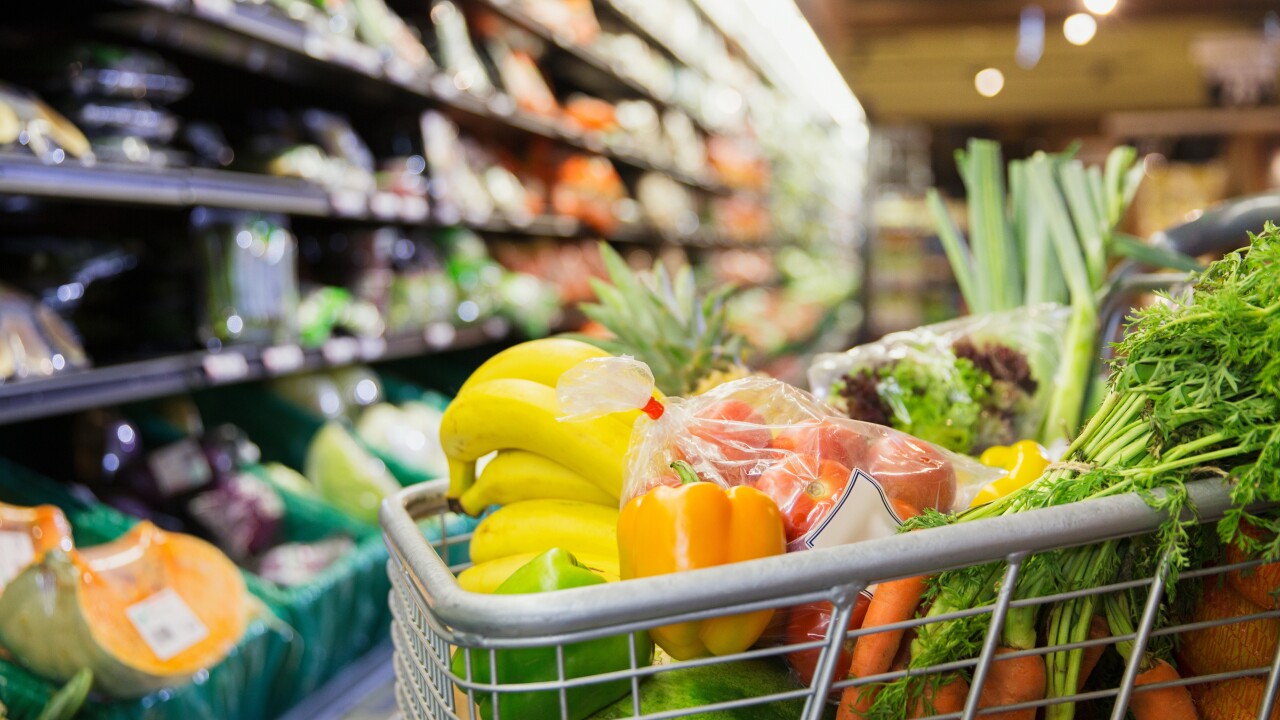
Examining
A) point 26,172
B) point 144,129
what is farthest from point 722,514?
point 144,129

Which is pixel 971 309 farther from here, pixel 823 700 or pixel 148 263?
pixel 148 263

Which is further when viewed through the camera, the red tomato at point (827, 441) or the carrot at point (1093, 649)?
the red tomato at point (827, 441)

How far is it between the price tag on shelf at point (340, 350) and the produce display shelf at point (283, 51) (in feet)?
2.59

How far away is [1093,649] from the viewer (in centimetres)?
73

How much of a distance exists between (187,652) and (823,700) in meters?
1.42

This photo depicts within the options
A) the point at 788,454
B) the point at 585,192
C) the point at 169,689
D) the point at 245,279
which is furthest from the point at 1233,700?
the point at 585,192

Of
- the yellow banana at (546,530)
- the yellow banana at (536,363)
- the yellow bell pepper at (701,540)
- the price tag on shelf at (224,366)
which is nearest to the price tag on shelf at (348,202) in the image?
the price tag on shelf at (224,366)

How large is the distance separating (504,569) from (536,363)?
230 millimetres

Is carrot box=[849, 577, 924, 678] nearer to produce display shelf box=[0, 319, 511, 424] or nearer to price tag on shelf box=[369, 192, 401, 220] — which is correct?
produce display shelf box=[0, 319, 511, 424]

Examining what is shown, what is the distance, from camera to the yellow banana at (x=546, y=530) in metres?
0.92

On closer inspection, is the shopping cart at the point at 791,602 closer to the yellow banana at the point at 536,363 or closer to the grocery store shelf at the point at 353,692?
the yellow banana at the point at 536,363

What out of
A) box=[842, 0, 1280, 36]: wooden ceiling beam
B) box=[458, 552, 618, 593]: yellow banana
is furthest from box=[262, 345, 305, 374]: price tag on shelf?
box=[842, 0, 1280, 36]: wooden ceiling beam

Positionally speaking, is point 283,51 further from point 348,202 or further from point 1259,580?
point 1259,580

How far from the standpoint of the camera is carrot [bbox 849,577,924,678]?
0.71 metres
